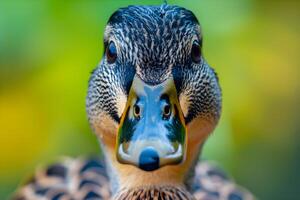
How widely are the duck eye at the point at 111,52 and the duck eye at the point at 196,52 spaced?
0.17 metres

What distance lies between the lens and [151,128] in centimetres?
206

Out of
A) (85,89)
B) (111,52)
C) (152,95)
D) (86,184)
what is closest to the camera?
(152,95)

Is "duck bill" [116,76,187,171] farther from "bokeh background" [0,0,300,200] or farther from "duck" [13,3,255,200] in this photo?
"bokeh background" [0,0,300,200]

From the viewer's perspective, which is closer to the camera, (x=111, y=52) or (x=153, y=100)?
(x=153, y=100)

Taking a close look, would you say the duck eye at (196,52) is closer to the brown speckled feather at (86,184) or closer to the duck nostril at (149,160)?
the duck nostril at (149,160)

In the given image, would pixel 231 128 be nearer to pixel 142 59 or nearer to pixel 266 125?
pixel 266 125

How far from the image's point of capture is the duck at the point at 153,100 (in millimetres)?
2070

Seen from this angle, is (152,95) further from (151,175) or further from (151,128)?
(151,175)

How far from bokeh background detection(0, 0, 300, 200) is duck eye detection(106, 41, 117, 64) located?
147 centimetres

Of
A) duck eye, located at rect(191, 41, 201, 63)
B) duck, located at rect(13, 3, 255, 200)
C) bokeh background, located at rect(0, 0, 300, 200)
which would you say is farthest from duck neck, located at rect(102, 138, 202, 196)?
bokeh background, located at rect(0, 0, 300, 200)

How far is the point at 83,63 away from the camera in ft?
12.5

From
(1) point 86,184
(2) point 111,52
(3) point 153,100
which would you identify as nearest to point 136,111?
(3) point 153,100

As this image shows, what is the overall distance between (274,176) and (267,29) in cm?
68

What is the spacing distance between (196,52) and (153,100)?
0.68 ft
